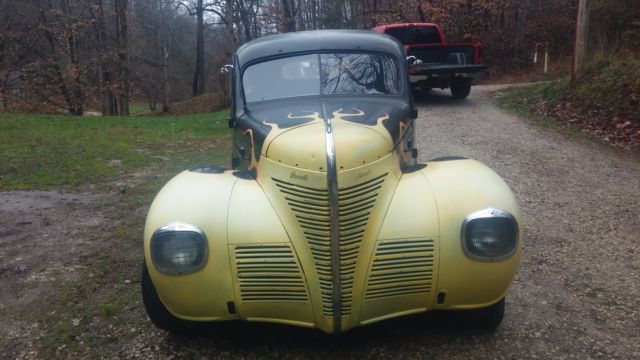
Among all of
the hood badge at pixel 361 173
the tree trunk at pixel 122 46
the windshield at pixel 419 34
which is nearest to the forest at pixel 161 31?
the tree trunk at pixel 122 46

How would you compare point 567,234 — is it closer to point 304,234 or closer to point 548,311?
point 548,311

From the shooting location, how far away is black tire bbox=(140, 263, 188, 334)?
3.35 metres

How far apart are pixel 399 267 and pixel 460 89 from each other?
12556 millimetres

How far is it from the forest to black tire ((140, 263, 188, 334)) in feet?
42.3

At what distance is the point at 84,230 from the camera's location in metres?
5.96

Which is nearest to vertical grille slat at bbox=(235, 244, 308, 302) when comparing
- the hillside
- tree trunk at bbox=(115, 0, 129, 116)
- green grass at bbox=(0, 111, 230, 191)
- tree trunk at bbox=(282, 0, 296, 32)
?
green grass at bbox=(0, 111, 230, 191)

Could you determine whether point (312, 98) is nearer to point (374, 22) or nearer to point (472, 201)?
point (472, 201)

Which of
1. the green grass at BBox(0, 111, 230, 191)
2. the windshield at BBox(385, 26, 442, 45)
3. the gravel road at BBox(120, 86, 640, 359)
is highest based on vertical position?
the windshield at BBox(385, 26, 442, 45)

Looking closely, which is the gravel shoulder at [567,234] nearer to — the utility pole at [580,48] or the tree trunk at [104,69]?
the utility pole at [580,48]

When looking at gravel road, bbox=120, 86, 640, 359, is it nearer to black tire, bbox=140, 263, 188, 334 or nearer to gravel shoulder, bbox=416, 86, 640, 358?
gravel shoulder, bbox=416, 86, 640, 358

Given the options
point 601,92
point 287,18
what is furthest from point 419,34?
point 287,18

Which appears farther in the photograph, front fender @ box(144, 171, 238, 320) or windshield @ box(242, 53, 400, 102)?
windshield @ box(242, 53, 400, 102)

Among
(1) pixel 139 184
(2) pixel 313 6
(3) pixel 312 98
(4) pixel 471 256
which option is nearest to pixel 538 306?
(4) pixel 471 256

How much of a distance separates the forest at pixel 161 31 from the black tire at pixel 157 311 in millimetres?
12892
